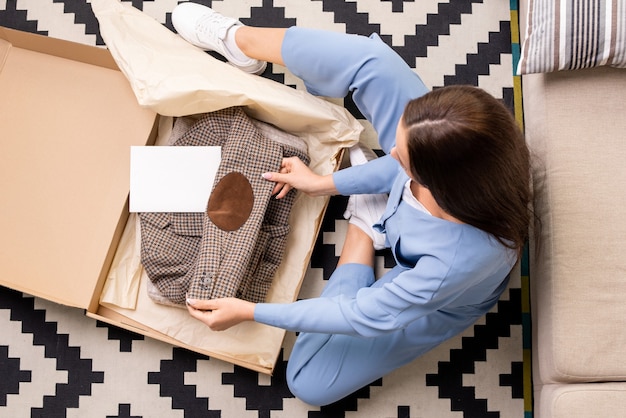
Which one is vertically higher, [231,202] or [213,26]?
[213,26]

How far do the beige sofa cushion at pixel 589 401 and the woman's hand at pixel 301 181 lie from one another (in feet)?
1.78

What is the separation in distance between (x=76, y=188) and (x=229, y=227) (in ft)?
1.12

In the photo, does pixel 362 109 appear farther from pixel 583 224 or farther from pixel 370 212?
pixel 583 224

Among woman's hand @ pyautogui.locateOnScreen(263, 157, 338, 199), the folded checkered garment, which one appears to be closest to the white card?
the folded checkered garment

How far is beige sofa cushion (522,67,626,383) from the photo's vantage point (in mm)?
1039

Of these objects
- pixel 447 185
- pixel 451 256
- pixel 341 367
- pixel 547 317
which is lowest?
pixel 341 367

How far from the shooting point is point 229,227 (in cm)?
119

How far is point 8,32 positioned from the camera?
1.26 metres

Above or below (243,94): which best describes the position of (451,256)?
below

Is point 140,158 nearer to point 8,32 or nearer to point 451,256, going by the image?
point 8,32

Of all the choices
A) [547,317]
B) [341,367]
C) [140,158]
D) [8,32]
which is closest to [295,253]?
[341,367]

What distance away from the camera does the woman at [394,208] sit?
31.7 inches

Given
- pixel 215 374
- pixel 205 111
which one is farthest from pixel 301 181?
pixel 215 374

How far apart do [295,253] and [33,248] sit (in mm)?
527
